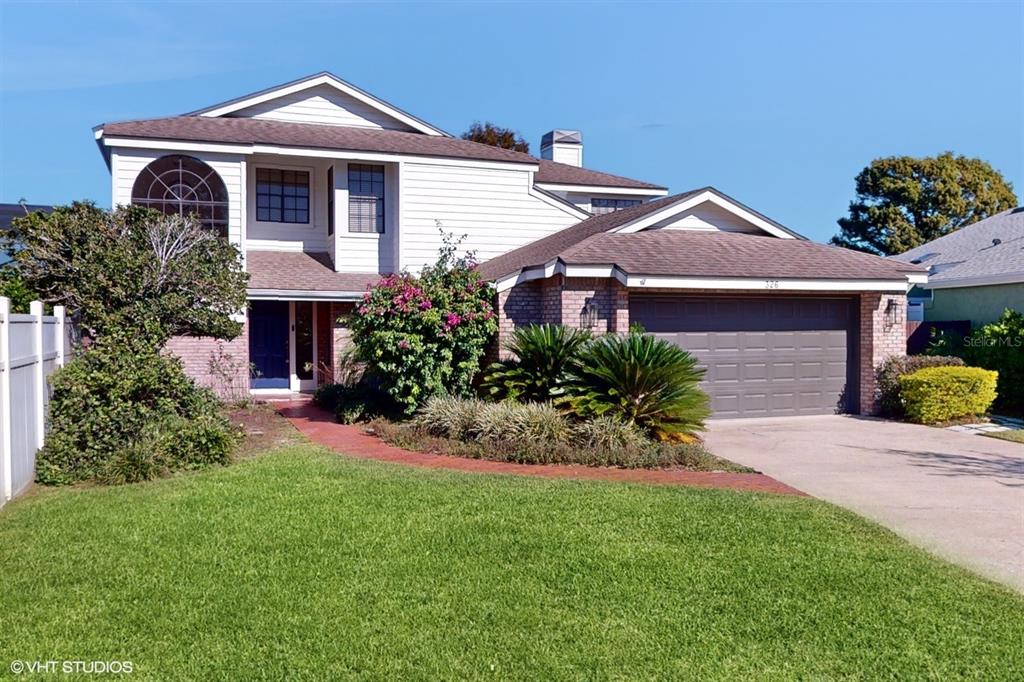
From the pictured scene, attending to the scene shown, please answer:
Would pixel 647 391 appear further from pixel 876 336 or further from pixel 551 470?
pixel 876 336

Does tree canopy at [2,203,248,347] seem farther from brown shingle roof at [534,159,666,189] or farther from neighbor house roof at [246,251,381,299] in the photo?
brown shingle roof at [534,159,666,189]

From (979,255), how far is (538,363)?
46.4ft

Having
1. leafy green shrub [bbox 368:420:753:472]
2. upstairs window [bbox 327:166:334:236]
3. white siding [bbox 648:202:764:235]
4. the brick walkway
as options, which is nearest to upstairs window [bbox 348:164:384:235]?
upstairs window [bbox 327:166:334:236]

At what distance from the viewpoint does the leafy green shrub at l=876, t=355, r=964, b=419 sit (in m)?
16.3

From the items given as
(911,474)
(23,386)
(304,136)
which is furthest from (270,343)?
(911,474)

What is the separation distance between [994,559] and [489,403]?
25.3ft

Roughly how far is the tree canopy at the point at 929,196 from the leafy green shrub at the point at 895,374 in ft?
81.4

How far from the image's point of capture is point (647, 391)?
12.6 m

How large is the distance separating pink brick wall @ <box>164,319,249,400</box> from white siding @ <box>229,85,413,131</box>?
605 centimetres

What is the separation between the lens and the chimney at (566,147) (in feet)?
93.8

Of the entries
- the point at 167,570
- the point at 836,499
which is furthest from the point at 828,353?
the point at 167,570

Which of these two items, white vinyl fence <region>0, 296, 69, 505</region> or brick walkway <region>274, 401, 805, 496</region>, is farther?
brick walkway <region>274, 401, 805, 496</region>

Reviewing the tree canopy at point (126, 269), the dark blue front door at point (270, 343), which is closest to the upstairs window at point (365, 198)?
the dark blue front door at point (270, 343)

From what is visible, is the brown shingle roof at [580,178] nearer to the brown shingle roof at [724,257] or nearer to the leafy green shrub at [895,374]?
the brown shingle roof at [724,257]
